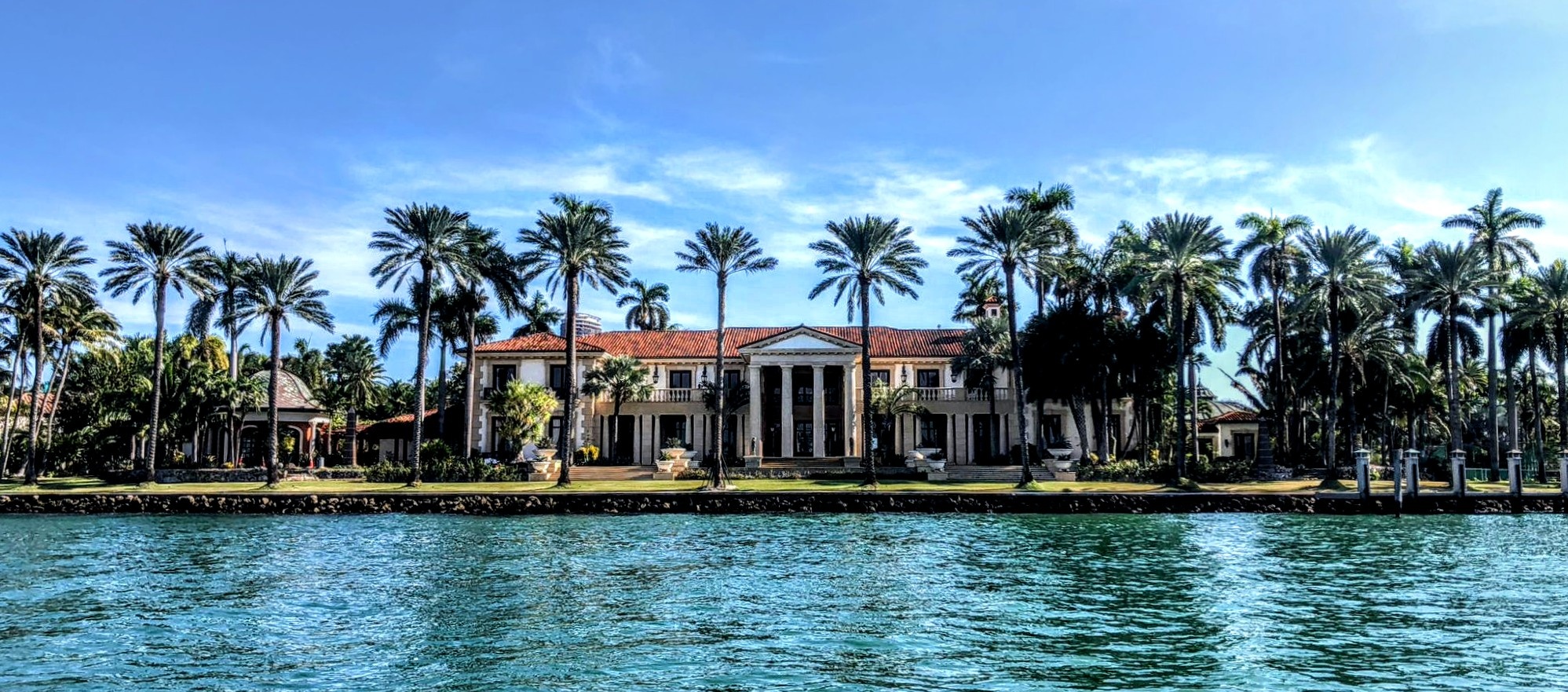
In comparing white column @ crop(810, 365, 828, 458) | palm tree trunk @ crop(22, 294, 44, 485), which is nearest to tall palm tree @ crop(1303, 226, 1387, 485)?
white column @ crop(810, 365, 828, 458)

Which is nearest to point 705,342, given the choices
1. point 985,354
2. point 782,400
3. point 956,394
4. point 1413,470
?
point 782,400

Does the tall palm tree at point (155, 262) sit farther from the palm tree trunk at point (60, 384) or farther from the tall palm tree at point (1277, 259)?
the tall palm tree at point (1277, 259)

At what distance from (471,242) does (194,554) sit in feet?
90.7

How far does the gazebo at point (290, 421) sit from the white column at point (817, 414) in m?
26.6

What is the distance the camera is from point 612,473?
5631 centimetres

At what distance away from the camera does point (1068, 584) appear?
846 inches

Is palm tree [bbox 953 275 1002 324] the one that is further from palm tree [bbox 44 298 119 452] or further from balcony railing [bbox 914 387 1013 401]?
palm tree [bbox 44 298 119 452]

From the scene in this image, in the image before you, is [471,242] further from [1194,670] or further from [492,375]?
[1194,670]

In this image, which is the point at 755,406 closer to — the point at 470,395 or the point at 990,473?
the point at 990,473

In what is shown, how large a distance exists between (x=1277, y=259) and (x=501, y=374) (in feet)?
139

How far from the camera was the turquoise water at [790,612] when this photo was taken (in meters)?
13.8

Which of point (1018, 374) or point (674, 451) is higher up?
point (1018, 374)

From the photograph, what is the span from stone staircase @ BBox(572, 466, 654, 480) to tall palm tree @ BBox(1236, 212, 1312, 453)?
31530 mm

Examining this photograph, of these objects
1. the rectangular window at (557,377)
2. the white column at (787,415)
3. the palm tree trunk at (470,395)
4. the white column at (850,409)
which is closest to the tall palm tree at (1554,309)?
the white column at (850,409)
